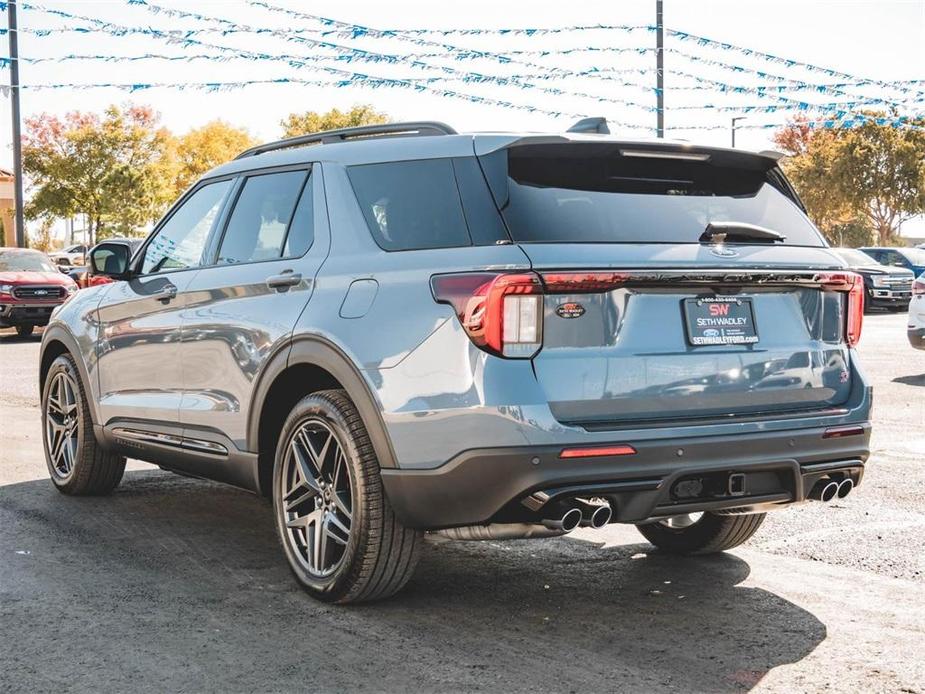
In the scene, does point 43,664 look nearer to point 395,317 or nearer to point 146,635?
point 146,635

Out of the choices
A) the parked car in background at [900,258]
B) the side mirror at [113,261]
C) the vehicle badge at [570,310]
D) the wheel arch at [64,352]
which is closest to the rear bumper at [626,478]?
the vehicle badge at [570,310]

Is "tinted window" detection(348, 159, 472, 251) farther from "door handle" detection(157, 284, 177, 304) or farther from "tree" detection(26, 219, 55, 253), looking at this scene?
"tree" detection(26, 219, 55, 253)

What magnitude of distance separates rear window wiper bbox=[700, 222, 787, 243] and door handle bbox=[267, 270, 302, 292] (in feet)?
5.43

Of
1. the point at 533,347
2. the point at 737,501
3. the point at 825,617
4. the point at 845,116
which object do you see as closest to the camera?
the point at 533,347

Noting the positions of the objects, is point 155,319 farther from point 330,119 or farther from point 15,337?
point 330,119

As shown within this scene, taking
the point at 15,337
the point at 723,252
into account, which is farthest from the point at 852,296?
the point at 15,337

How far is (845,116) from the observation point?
28703 mm

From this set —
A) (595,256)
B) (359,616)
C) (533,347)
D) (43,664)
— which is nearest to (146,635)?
(43,664)

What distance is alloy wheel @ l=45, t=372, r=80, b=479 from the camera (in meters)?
7.45

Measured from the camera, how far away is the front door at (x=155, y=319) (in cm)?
622

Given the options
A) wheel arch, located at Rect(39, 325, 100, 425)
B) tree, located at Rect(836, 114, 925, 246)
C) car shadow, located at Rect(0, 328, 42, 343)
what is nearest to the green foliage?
tree, located at Rect(836, 114, 925, 246)

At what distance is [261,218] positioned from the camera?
5766 mm

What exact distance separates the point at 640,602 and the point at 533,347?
1428 mm

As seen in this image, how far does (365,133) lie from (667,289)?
1.73 meters
